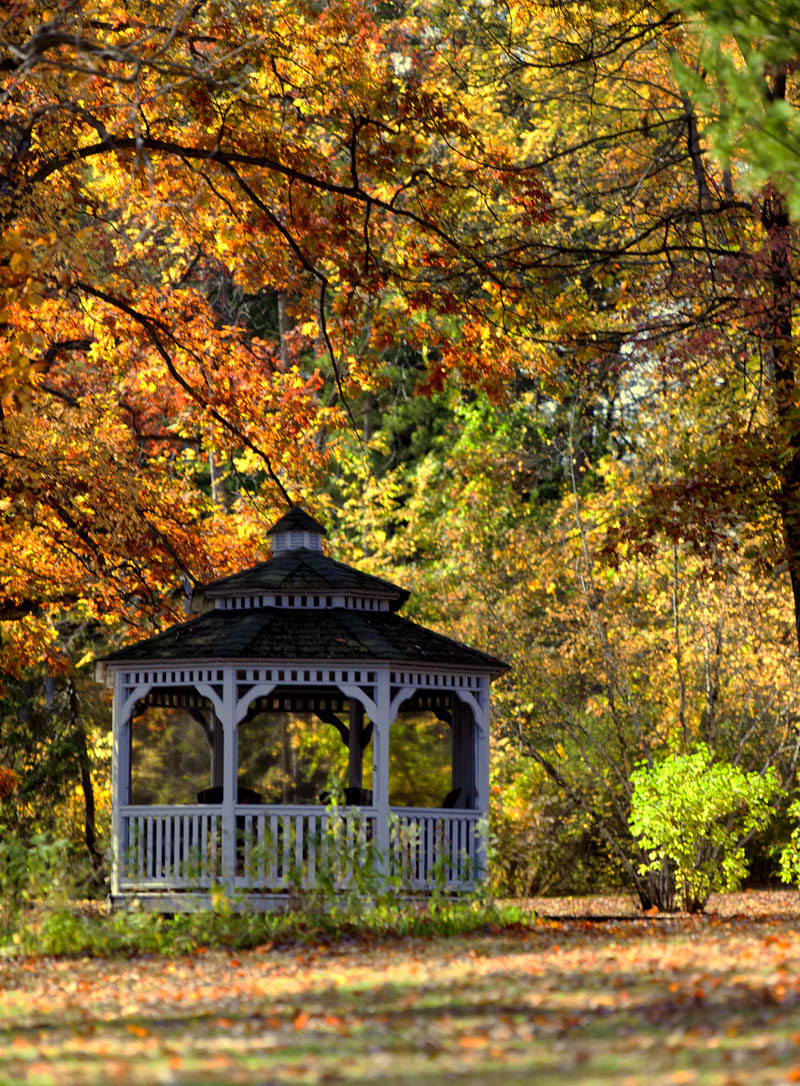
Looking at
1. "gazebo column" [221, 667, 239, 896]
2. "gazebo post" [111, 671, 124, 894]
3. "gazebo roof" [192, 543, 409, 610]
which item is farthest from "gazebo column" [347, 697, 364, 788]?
"gazebo post" [111, 671, 124, 894]

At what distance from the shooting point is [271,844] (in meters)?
11.2

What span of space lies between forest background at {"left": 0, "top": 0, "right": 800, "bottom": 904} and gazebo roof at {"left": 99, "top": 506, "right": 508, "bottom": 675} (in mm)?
1431

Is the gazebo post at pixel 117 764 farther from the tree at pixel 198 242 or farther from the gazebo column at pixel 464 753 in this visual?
the gazebo column at pixel 464 753

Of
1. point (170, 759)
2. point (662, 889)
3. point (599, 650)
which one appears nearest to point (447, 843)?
point (662, 889)

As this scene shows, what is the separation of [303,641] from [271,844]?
6.49ft

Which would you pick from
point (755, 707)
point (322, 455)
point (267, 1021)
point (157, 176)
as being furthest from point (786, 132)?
point (755, 707)

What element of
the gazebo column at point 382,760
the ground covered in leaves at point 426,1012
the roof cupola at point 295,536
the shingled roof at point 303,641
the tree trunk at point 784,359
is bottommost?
the ground covered in leaves at point 426,1012

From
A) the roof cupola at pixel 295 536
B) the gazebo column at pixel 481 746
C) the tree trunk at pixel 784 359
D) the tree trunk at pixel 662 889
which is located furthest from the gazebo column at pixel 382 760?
the tree trunk at pixel 662 889

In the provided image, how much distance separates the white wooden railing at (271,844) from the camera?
38.0 feet

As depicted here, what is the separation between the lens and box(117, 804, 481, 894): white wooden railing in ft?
38.0

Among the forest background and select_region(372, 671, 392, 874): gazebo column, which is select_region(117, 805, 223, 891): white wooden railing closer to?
select_region(372, 671, 392, 874): gazebo column

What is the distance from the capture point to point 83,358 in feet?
65.7

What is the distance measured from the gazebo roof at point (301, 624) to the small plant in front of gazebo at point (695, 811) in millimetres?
3371

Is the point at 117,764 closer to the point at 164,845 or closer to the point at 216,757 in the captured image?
the point at 164,845
